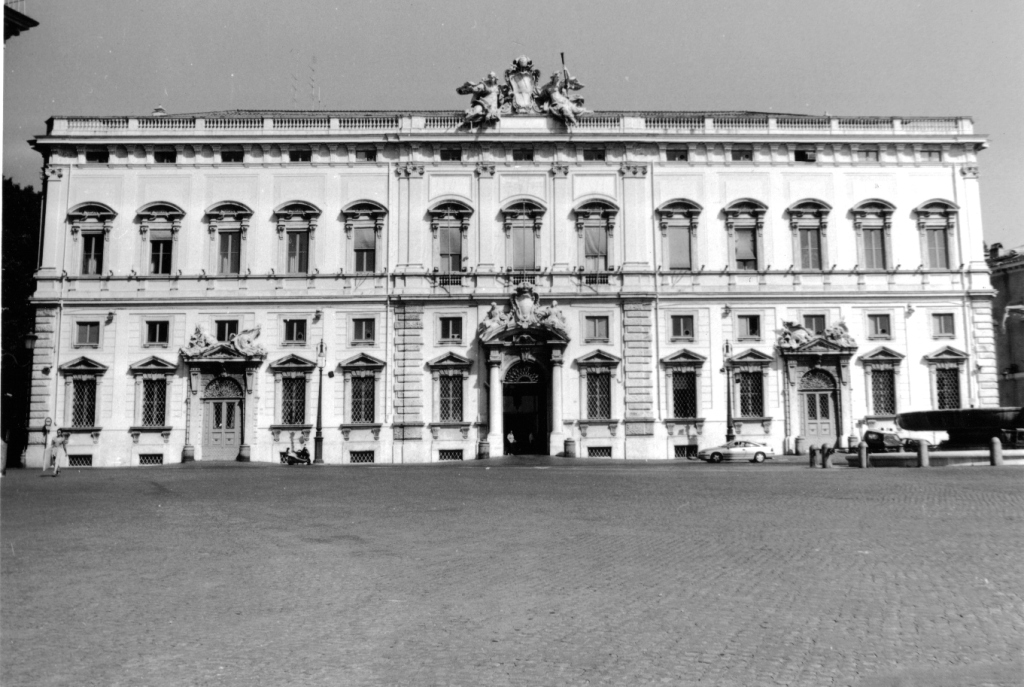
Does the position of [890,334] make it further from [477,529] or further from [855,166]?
[477,529]

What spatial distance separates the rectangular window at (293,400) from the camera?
138 ft

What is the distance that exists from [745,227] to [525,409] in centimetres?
1356

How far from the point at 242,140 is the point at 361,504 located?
29.1 metres

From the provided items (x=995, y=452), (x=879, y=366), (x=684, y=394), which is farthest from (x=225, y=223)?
(x=995, y=452)

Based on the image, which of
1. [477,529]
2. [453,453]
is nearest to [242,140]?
[453,453]

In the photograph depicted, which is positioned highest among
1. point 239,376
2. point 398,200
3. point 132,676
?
point 398,200

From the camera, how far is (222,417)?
42.0m

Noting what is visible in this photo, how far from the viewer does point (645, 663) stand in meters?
7.16

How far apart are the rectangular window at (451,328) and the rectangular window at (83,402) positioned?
1596 cm

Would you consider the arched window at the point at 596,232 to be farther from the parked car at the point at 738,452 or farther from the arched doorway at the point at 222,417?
the arched doorway at the point at 222,417

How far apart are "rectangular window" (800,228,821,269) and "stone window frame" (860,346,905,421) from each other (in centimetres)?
485

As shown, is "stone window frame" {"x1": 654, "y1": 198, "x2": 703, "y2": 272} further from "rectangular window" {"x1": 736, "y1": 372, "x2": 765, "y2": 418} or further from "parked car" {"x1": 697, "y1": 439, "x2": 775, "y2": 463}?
"parked car" {"x1": 697, "y1": 439, "x2": 775, "y2": 463}

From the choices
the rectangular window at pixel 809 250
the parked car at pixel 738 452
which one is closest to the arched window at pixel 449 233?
the parked car at pixel 738 452

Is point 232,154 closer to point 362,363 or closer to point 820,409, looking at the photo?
point 362,363
